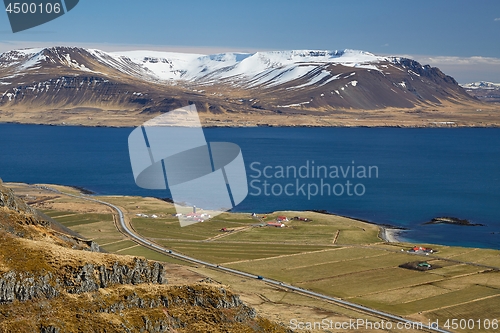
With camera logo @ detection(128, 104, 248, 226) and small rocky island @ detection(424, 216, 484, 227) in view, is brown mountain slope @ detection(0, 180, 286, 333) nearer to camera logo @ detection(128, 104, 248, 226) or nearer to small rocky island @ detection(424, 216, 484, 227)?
camera logo @ detection(128, 104, 248, 226)

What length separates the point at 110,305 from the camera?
25125mm

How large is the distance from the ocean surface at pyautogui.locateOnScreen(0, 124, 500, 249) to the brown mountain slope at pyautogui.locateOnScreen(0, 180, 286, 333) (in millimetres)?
42141

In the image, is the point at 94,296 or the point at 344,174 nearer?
the point at 94,296

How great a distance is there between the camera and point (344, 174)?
114m

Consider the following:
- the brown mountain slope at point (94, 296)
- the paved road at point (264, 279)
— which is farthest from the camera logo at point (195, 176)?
the brown mountain slope at point (94, 296)

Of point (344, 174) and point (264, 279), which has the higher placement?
point (344, 174)

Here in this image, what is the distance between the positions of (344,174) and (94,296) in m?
92.0

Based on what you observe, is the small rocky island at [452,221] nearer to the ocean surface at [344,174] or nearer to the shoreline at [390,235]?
the ocean surface at [344,174]

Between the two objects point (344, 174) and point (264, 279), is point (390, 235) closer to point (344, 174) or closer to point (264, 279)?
point (264, 279)

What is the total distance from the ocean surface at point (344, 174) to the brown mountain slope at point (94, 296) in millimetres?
42141

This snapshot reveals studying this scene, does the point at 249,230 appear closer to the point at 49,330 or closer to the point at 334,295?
the point at 334,295

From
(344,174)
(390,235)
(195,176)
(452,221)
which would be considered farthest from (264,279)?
(344,174)

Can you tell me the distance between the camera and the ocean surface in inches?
3169

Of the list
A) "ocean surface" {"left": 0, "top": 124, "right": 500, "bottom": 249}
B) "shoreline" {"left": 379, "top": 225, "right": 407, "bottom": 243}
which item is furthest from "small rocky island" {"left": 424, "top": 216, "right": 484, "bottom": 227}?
"shoreline" {"left": 379, "top": 225, "right": 407, "bottom": 243}
